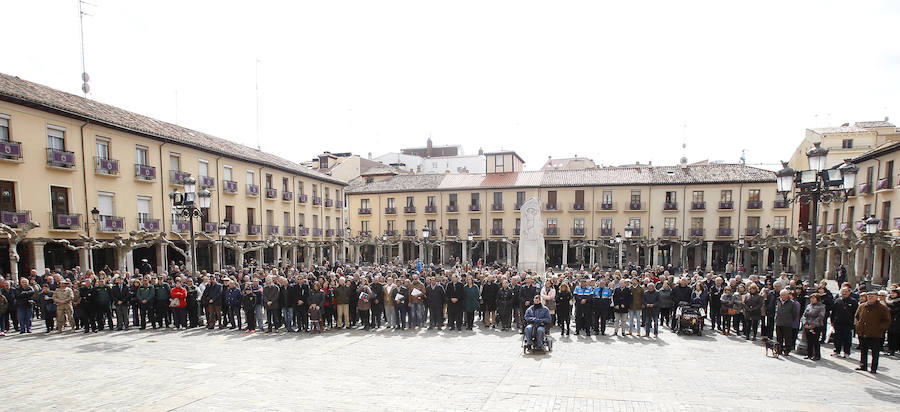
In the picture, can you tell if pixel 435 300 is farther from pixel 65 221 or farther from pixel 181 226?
pixel 181 226

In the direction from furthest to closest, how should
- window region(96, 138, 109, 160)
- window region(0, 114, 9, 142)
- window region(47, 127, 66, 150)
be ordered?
window region(96, 138, 109, 160) → window region(47, 127, 66, 150) → window region(0, 114, 9, 142)

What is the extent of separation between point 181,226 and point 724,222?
4198 cm

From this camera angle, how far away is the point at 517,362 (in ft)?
28.5

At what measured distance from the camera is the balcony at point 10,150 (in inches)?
723

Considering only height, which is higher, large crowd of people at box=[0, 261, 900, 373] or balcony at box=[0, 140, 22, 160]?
balcony at box=[0, 140, 22, 160]

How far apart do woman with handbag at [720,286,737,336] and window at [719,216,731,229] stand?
106ft

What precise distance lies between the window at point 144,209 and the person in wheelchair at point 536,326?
23023 millimetres

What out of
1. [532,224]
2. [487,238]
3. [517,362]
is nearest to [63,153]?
[532,224]

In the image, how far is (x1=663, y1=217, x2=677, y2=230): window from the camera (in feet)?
133

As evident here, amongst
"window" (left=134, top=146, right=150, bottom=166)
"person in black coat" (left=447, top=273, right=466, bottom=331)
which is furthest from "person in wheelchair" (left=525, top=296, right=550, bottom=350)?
"window" (left=134, top=146, right=150, bottom=166)

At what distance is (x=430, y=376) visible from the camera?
7.74 m

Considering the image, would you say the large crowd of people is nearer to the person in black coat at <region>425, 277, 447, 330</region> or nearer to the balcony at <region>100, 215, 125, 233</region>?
the person in black coat at <region>425, 277, 447, 330</region>

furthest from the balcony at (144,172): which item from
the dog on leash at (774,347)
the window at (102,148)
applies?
the dog on leash at (774,347)

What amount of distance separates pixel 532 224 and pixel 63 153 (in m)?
21.2
